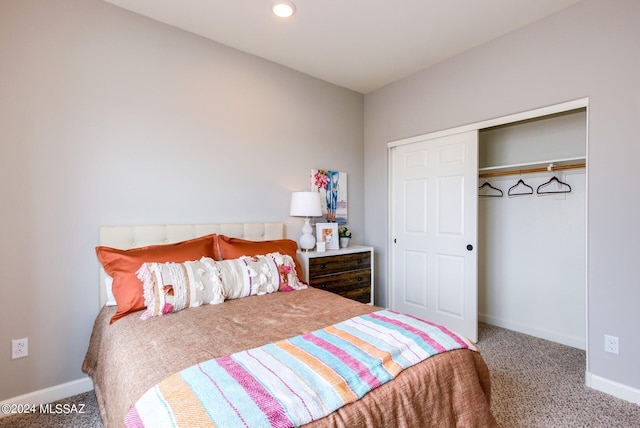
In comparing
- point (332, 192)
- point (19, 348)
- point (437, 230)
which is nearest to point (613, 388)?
point (437, 230)

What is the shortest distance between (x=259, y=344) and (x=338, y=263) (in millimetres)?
1859

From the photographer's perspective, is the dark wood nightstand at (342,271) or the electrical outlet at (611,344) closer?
the electrical outlet at (611,344)

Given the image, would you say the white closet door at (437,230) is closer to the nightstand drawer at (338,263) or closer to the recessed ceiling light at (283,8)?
the nightstand drawer at (338,263)

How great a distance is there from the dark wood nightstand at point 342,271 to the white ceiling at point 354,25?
74.8 inches

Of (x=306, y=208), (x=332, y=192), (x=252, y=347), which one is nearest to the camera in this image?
(x=252, y=347)

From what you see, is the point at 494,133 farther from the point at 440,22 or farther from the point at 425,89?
the point at 440,22

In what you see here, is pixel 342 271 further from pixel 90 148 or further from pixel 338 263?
pixel 90 148

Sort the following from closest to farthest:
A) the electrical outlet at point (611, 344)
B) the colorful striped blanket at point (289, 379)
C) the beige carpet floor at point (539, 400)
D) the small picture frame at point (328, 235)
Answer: the colorful striped blanket at point (289, 379), the beige carpet floor at point (539, 400), the electrical outlet at point (611, 344), the small picture frame at point (328, 235)

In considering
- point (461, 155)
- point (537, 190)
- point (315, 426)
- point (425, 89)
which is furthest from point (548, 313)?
point (315, 426)

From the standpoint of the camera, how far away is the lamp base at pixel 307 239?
316 centimetres

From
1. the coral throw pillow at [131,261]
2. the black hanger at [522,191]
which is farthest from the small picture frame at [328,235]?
the black hanger at [522,191]

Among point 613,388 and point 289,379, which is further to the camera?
point 613,388

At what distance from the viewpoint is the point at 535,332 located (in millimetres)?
3135

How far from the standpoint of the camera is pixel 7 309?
1.92 metres
